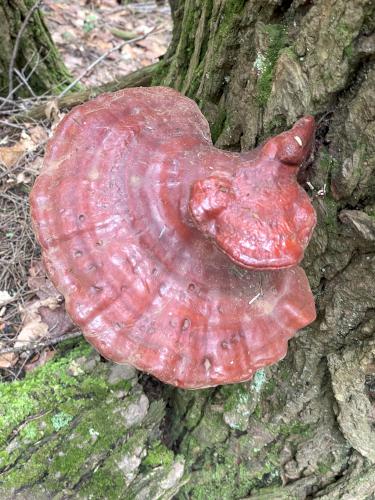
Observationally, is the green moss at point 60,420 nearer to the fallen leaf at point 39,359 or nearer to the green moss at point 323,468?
the fallen leaf at point 39,359

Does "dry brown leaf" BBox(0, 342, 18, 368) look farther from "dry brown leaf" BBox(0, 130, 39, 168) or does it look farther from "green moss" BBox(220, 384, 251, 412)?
"dry brown leaf" BBox(0, 130, 39, 168)

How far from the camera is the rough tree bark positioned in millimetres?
2006

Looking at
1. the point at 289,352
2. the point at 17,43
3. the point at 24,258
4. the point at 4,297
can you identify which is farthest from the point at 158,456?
the point at 17,43

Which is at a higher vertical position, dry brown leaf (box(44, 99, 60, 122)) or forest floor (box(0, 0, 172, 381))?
dry brown leaf (box(44, 99, 60, 122))

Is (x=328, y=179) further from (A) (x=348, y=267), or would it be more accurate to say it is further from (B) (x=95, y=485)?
(B) (x=95, y=485)

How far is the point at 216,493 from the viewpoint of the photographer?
3143 millimetres

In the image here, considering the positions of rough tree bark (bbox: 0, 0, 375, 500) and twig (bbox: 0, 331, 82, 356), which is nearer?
rough tree bark (bbox: 0, 0, 375, 500)

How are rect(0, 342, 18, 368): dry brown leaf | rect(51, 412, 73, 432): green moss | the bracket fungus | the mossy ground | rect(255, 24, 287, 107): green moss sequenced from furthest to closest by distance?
rect(0, 342, 18, 368): dry brown leaf
rect(51, 412, 73, 432): green moss
the mossy ground
rect(255, 24, 287, 107): green moss
the bracket fungus

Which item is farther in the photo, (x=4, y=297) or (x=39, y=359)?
(x=4, y=297)

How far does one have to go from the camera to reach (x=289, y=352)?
2.67 meters

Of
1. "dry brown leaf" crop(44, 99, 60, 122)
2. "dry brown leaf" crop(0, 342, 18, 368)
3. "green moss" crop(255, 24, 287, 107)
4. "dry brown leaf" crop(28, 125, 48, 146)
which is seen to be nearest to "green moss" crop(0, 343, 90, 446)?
"dry brown leaf" crop(0, 342, 18, 368)

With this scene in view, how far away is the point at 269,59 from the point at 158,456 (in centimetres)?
236

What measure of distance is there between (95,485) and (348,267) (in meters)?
1.81

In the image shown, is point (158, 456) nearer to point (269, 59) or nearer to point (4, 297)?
point (4, 297)
